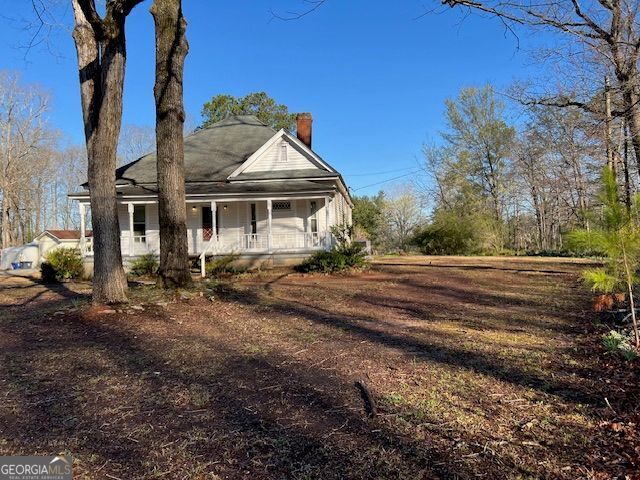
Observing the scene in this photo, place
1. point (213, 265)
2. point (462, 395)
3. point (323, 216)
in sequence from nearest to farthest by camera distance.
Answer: point (462, 395) → point (213, 265) → point (323, 216)

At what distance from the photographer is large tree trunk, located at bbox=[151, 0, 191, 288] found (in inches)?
357

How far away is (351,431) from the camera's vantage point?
3.07 m

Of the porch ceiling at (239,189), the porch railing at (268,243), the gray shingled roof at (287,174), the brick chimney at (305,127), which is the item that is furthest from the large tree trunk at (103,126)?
the brick chimney at (305,127)

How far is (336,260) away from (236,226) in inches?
242

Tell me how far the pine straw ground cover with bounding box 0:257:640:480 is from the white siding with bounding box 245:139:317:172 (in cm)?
1208

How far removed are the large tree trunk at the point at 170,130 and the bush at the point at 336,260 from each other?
6247 mm

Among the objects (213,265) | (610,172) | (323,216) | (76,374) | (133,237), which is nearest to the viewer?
(76,374)

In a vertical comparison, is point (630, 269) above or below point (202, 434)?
above

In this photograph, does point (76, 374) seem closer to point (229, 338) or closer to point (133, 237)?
point (229, 338)

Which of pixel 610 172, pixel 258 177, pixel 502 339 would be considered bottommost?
pixel 502 339

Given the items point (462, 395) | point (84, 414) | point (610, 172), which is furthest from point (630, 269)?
point (84, 414)

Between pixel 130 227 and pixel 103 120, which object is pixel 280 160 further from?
pixel 103 120

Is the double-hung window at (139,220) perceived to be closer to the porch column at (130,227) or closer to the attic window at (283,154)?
the porch column at (130,227)

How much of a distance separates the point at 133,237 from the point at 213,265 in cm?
477
